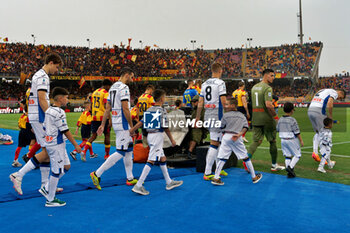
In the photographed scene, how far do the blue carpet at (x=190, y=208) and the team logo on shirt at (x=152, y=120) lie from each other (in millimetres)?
1143

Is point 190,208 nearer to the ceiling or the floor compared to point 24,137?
nearer to the floor

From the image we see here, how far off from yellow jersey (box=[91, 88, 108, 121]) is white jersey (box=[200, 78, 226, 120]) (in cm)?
351

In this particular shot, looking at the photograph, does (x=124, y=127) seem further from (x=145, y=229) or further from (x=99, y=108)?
(x=99, y=108)

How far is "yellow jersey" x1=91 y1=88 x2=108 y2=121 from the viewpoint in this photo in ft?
29.7

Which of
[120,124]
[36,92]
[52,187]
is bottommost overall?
[52,187]

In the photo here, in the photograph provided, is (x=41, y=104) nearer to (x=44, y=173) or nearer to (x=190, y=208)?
(x=44, y=173)

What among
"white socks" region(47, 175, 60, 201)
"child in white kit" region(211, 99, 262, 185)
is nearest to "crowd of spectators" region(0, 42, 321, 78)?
"child in white kit" region(211, 99, 262, 185)

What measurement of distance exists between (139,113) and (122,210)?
4.41 metres

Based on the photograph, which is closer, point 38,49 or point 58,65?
point 58,65

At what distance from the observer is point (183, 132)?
28.2 feet

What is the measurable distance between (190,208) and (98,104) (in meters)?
5.19

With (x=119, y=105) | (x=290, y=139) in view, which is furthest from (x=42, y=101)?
(x=290, y=139)

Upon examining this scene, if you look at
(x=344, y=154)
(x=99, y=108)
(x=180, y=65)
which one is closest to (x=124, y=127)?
(x=99, y=108)

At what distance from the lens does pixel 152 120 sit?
570 cm
